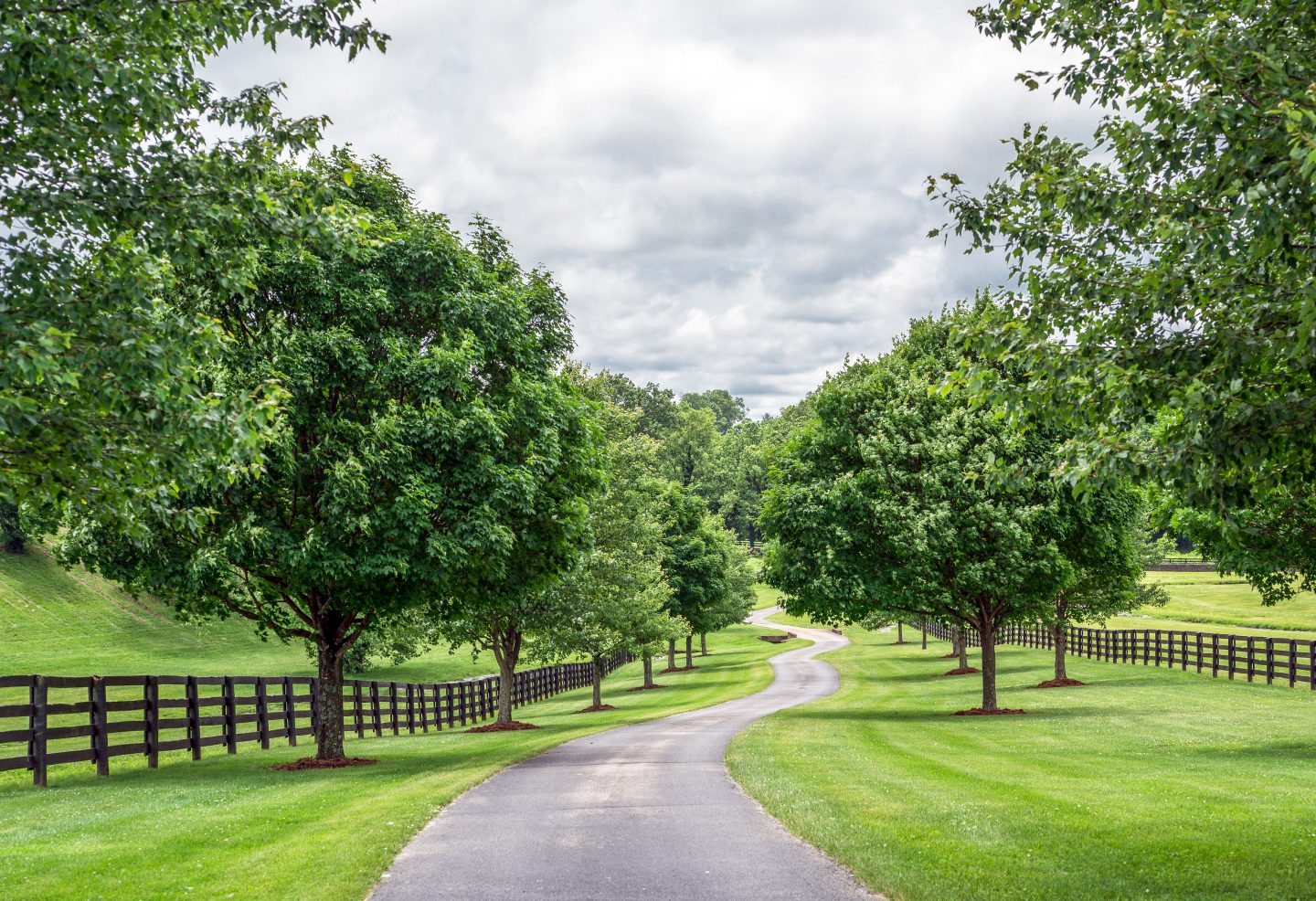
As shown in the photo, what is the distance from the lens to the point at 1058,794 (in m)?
14.1

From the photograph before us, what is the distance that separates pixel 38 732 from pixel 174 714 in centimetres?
2125

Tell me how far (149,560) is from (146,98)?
38.3 ft

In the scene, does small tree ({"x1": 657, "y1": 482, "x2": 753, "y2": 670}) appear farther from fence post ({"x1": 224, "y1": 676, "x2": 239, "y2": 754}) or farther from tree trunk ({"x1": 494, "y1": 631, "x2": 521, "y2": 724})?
fence post ({"x1": 224, "y1": 676, "x2": 239, "y2": 754})

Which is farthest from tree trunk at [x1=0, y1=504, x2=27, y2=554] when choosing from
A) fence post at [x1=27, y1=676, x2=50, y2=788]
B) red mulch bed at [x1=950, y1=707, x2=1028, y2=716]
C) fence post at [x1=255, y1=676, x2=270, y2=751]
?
red mulch bed at [x1=950, y1=707, x2=1028, y2=716]

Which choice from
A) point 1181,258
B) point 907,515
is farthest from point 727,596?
point 1181,258

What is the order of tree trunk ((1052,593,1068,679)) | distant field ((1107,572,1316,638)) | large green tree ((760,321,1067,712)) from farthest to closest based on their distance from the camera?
distant field ((1107,572,1316,638)) → tree trunk ((1052,593,1068,679)) → large green tree ((760,321,1067,712))

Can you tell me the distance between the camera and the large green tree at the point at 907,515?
90.5 feet

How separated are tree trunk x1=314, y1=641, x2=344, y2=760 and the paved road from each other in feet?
15.5

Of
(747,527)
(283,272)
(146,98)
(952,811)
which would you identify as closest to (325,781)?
(283,272)

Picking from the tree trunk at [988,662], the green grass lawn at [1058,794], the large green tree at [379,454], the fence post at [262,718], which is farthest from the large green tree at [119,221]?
the tree trunk at [988,662]

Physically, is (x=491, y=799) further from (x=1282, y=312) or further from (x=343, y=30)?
(x=1282, y=312)

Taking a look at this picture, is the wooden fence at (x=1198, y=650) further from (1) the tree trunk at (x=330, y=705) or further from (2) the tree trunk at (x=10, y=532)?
(2) the tree trunk at (x=10, y=532)

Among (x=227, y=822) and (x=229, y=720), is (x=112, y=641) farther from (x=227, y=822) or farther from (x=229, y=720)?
(x=227, y=822)

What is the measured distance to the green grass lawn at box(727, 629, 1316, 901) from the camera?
360 inches
